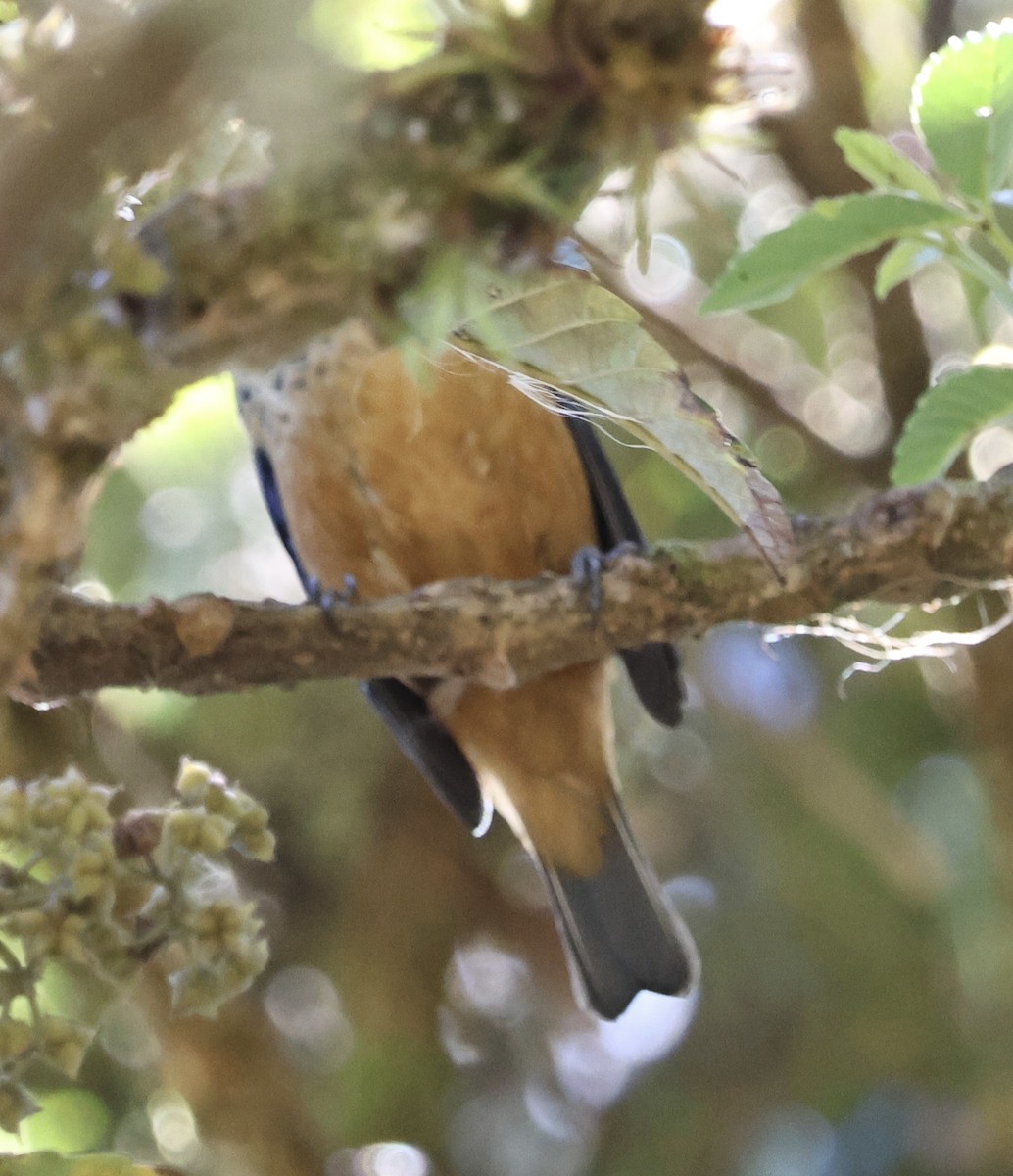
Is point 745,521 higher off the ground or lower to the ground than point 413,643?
higher

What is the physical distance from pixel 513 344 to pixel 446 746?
195 centimetres

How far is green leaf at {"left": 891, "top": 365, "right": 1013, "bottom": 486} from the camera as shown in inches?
40.2

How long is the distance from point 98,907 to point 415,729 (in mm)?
1825

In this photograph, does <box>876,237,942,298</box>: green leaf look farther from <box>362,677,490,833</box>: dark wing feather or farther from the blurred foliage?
<box>362,677,490,833</box>: dark wing feather

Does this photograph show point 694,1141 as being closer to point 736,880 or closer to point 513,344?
point 736,880

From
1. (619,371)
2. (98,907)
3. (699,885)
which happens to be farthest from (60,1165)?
(699,885)

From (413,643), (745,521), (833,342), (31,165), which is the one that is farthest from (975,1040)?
(31,165)

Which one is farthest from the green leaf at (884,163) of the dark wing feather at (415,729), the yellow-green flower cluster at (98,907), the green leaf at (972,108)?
the dark wing feather at (415,729)

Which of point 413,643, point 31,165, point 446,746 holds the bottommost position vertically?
point 446,746

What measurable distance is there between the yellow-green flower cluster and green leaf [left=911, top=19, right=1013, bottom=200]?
67 cm

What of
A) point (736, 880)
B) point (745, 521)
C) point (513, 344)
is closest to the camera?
point (513, 344)

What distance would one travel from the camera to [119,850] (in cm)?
79

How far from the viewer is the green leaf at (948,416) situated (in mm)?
1021

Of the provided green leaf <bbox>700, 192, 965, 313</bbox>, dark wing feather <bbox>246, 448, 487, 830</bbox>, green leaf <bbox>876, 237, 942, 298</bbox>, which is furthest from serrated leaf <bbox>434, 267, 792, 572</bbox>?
dark wing feather <bbox>246, 448, 487, 830</bbox>
